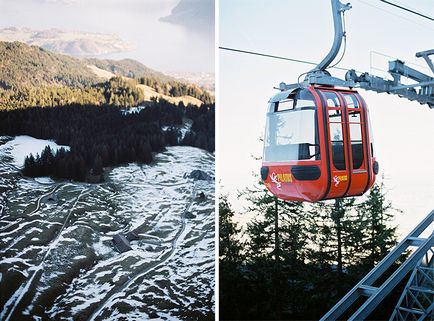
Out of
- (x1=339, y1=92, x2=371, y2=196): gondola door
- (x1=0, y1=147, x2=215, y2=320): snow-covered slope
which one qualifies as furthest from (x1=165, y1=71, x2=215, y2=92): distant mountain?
(x1=339, y1=92, x2=371, y2=196): gondola door

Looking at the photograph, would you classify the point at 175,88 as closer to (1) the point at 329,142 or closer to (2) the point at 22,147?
(2) the point at 22,147

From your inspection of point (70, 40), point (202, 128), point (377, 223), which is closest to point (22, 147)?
point (70, 40)

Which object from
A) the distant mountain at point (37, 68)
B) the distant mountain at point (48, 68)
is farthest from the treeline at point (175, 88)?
the distant mountain at point (37, 68)

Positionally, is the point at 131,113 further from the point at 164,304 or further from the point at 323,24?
the point at 323,24

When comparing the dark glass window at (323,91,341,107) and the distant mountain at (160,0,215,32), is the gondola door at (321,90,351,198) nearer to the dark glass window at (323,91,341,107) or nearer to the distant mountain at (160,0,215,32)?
the dark glass window at (323,91,341,107)

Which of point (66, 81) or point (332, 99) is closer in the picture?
point (332, 99)
